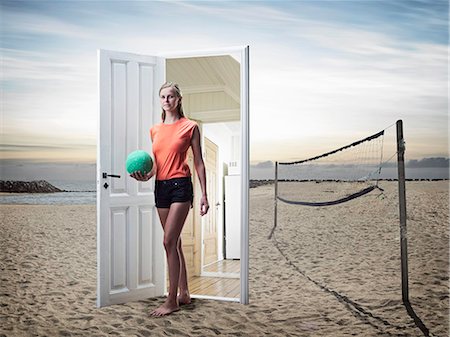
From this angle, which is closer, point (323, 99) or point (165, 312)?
point (165, 312)

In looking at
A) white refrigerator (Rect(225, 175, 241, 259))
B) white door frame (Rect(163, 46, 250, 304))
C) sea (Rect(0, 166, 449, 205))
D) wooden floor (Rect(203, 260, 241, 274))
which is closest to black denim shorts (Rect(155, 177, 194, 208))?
white door frame (Rect(163, 46, 250, 304))

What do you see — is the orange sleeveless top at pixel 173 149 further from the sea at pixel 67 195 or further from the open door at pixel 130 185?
the sea at pixel 67 195

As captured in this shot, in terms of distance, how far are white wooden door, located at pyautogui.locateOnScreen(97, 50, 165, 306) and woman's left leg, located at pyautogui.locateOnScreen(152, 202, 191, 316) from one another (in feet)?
1.24

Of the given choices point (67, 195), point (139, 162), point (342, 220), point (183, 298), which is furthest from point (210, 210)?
point (139, 162)

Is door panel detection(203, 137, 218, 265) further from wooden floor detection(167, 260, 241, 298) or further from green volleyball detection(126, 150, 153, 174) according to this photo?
green volleyball detection(126, 150, 153, 174)

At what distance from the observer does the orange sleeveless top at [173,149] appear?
13.4ft

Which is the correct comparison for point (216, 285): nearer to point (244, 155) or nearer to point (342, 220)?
point (244, 155)

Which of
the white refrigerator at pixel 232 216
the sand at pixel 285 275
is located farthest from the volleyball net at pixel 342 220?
the white refrigerator at pixel 232 216

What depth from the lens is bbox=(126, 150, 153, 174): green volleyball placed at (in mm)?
4008

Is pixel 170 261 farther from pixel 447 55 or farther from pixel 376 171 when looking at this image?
pixel 447 55

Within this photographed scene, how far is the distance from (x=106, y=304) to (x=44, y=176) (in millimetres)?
3684

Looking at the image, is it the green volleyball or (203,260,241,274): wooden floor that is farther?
(203,260,241,274): wooden floor

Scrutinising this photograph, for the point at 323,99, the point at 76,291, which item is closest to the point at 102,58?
the point at 76,291

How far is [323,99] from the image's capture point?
6059mm
